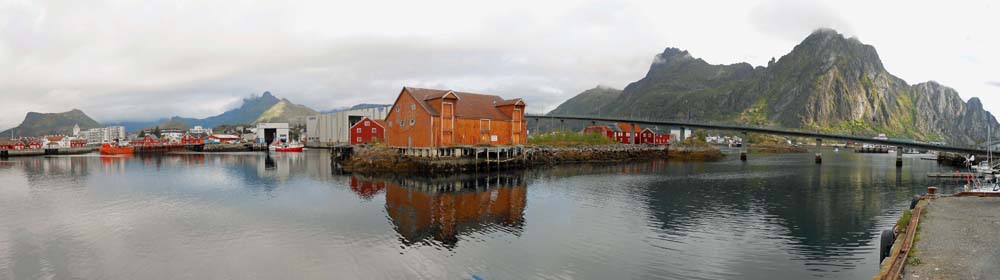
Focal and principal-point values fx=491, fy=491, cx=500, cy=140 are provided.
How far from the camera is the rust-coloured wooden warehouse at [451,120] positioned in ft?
173

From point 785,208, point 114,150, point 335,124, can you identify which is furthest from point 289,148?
point 785,208

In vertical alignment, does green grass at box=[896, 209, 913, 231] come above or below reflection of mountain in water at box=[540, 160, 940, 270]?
above

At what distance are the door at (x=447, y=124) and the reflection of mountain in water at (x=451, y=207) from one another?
8942 millimetres

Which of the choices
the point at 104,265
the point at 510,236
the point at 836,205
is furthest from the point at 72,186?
the point at 836,205

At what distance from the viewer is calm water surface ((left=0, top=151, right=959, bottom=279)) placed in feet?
53.1

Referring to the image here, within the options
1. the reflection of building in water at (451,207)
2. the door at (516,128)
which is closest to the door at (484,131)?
the door at (516,128)

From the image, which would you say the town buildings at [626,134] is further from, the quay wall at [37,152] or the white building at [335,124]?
the quay wall at [37,152]

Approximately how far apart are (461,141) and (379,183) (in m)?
15.0

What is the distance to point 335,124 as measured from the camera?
13512 cm

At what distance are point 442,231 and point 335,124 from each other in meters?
121

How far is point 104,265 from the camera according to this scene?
1655cm

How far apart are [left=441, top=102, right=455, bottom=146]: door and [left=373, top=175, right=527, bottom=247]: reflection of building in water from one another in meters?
9.70

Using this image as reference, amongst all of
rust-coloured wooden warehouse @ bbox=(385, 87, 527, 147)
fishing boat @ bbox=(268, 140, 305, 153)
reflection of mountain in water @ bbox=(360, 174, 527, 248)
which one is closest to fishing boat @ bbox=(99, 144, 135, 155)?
fishing boat @ bbox=(268, 140, 305, 153)

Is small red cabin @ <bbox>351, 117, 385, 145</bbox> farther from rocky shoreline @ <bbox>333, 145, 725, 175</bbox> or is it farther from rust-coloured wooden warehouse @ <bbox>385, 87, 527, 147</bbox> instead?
rust-coloured wooden warehouse @ <bbox>385, 87, 527, 147</bbox>
